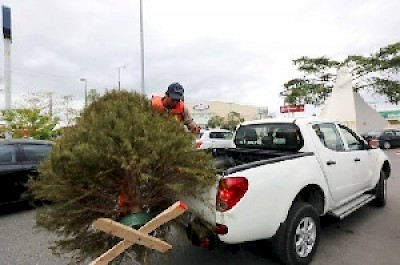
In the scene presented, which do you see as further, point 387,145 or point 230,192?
point 387,145

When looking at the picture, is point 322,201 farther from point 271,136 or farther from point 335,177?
point 271,136

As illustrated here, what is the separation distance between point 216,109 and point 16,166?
203 ft

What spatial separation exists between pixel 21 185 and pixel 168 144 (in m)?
4.62

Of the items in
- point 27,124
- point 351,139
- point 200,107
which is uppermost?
point 200,107

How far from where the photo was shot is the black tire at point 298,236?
2.99 m

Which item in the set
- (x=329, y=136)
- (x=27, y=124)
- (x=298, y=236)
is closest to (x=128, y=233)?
(x=298, y=236)

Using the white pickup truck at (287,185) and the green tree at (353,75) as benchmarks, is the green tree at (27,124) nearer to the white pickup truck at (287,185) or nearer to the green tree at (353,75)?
the white pickup truck at (287,185)

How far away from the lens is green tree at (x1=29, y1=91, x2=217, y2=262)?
217 cm

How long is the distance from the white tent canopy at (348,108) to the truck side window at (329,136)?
27307mm

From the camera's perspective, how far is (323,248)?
146 inches

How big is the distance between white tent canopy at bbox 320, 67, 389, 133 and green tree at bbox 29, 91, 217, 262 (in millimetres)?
30027

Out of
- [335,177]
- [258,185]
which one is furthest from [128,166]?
[335,177]

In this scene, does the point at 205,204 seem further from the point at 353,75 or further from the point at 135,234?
the point at 353,75

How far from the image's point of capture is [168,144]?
228 cm
